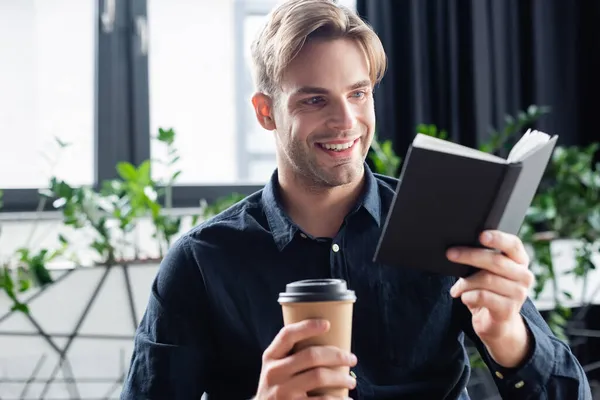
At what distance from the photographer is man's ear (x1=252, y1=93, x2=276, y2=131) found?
1322mm

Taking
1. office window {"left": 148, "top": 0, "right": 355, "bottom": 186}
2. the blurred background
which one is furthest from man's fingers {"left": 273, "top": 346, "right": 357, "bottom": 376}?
office window {"left": 148, "top": 0, "right": 355, "bottom": 186}

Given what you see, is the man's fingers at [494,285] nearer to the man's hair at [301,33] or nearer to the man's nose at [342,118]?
the man's nose at [342,118]

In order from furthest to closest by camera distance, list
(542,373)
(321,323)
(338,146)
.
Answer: (338,146) → (542,373) → (321,323)

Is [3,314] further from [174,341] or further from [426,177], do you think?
[426,177]

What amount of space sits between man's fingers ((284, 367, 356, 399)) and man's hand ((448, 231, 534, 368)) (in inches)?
8.4

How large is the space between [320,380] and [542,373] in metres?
0.41

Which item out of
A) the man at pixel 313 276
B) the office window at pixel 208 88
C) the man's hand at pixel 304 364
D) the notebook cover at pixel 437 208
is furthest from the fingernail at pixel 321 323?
the office window at pixel 208 88

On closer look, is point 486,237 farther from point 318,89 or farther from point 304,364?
point 318,89

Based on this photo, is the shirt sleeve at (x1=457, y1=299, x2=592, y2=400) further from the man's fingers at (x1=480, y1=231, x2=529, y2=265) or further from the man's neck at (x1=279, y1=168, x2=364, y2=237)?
the man's neck at (x1=279, y1=168, x2=364, y2=237)

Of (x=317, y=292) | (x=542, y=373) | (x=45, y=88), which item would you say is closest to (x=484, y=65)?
(x=45, y=88)

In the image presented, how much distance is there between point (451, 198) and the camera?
93cm

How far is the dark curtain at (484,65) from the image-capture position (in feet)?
9.22

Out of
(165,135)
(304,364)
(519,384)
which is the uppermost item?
(165,135)

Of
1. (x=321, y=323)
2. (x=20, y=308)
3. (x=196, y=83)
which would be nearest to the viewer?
(x=321, y=323)
